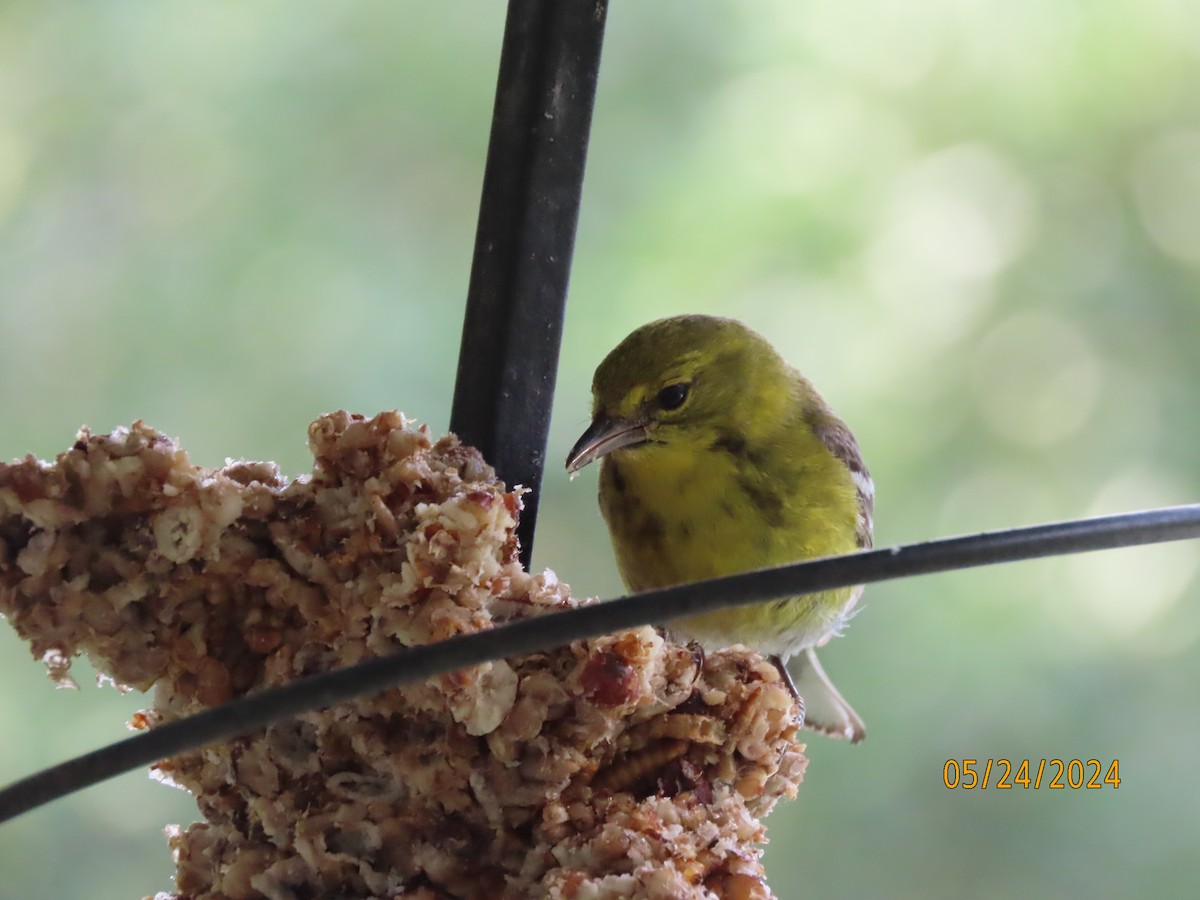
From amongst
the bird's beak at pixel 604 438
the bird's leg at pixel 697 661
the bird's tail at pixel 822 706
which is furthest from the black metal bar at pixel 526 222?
the bird's tail at pixel 822 706

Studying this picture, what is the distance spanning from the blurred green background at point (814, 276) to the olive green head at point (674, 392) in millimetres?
976

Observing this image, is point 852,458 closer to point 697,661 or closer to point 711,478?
point 711,478

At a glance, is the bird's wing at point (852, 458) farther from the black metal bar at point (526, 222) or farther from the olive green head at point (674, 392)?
the black metal bar at point (526, 222)

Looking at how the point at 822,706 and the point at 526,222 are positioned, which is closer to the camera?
the point at 526,222

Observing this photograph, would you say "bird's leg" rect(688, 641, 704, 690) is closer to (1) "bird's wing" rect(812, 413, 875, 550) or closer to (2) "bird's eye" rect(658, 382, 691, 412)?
(2) "bird's eye" rect(658, 382, 691, 412)

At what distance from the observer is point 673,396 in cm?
218

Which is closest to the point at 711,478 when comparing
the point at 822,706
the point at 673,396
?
the point at 673,396

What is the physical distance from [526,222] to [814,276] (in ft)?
6.76

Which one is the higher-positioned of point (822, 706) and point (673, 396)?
point (673, 396)

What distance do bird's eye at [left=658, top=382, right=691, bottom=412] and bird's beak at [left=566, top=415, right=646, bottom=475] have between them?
0.16 feet

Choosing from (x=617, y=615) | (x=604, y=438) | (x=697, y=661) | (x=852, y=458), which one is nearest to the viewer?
(x=617, y=615)

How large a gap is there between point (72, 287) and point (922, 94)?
219 cm

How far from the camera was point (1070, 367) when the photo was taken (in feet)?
11.2
